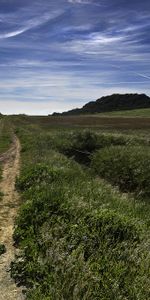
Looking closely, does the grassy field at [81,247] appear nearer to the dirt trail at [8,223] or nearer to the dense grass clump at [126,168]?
the dirt trail at [8,223]

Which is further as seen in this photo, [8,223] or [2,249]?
[8,223]

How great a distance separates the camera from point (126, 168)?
27094 millimetres

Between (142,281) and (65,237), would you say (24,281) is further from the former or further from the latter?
(142,281)

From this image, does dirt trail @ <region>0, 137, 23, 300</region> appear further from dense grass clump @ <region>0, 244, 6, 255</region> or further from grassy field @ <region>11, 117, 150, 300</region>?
grassy field @ <region>11, 117, 150, 300</region>

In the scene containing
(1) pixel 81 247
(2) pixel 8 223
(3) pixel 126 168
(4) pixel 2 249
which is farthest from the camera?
(3) pixel 126 168

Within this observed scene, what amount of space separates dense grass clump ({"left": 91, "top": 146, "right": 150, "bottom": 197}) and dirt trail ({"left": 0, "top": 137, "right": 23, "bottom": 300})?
503 centimetres

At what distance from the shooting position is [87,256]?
9.95 m

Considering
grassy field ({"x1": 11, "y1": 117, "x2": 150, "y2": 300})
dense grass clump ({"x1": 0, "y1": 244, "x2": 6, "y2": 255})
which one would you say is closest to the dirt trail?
dense grass clump ({"x1": 0, "y1": 244, "x2": 6, "y2": 255})

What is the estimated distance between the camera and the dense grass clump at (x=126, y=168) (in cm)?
2455

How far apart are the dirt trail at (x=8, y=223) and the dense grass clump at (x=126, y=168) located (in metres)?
5.03

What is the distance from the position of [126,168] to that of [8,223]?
42.5 ft

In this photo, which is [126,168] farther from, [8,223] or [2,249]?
[2,249]

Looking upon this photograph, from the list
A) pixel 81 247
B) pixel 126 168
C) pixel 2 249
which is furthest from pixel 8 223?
pixel 126 168

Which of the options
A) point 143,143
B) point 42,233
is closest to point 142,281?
point 42,233
